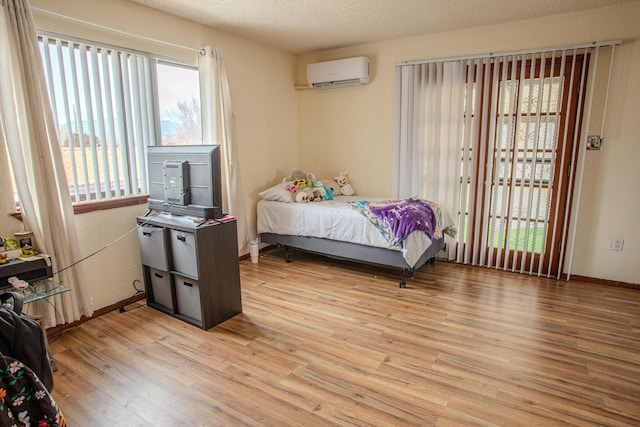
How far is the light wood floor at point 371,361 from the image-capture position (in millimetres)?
1880

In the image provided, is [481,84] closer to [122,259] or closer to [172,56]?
[172,56]

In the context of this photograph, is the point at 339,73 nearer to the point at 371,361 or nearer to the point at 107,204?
the point at 107,204

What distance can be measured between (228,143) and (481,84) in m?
2.62

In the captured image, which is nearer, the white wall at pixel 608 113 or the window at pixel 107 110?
the window at pixel 107 110

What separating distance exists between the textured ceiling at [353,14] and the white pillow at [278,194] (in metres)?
1.65

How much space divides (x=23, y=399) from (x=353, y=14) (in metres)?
3.44

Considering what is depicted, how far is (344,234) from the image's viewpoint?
3.74 meters

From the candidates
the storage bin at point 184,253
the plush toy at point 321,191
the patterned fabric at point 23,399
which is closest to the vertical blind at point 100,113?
the storage bin at point 184,253

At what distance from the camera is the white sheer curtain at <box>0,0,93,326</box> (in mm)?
2277

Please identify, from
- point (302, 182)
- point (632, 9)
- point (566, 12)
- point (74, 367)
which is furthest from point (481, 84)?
point (74, 367)

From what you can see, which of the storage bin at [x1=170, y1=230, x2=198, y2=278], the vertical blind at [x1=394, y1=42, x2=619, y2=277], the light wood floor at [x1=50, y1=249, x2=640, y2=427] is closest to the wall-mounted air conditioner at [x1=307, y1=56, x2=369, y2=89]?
the vertical blind at [x1=394, y1=42, x2=619, y2=277]

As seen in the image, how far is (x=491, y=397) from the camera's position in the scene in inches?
77.6

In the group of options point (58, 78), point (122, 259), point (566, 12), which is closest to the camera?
point (58, 78)

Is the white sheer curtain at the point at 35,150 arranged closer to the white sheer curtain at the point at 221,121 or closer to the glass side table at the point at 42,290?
the glass side table at the point at 42,290
